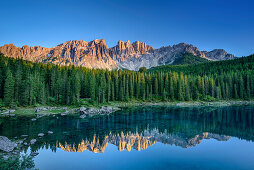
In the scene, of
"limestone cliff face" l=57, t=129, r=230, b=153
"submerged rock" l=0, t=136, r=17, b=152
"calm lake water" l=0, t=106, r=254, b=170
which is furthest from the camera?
"limestone cliff face" l=57, t=129, r=230, b=153

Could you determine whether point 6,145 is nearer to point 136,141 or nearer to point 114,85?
point 136,141

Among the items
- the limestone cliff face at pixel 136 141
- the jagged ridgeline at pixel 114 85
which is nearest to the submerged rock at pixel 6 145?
the limestone cliff face at pixel 136 141

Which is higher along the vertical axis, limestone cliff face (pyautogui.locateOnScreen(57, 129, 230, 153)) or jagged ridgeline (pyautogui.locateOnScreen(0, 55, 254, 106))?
jagged ridgeline (pyautogui.locateOnScreen(0, 55, 254, 106))

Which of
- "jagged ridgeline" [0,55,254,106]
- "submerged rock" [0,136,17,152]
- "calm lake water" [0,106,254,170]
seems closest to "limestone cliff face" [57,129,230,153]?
"calm lake water" [0,106,254,170]

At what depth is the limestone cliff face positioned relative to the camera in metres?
23.2

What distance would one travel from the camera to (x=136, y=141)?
2636 centimetres

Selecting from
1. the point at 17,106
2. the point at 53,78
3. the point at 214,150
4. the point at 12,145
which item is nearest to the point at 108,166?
the point at 12,145

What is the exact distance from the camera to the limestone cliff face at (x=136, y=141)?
23234 mm

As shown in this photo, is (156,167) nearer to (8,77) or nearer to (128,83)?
(8,77)

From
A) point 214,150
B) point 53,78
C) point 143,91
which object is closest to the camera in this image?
point 214,150

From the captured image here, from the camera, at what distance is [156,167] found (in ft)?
58.5

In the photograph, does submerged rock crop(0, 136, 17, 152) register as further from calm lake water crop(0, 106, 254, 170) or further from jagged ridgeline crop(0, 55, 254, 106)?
jagged ridgeline crop(0, 55, 254, 106)

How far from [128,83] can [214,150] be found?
71.8 meters

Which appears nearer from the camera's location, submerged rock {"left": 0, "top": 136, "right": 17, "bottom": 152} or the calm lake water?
the calm lake water
